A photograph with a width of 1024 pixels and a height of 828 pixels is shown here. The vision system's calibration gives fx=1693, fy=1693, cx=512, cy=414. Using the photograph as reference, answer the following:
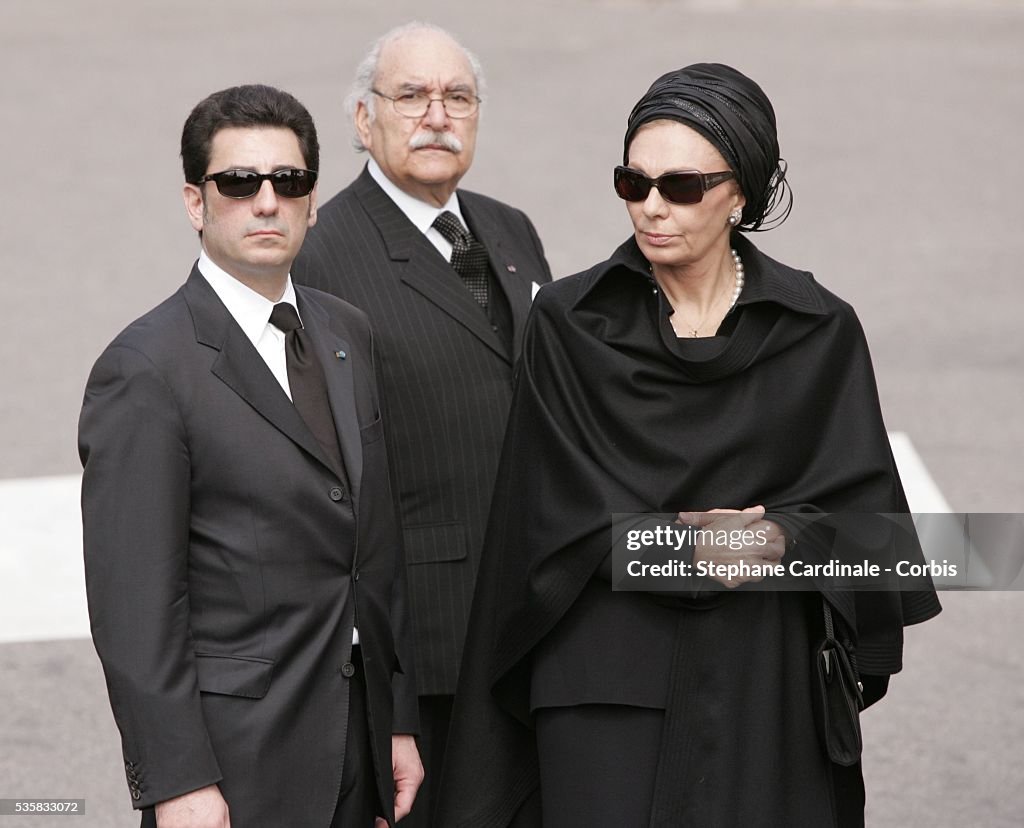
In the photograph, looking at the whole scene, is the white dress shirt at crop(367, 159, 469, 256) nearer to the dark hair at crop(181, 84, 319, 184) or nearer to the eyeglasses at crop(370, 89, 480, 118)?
the eyeglasses at crop(370, 89, 480, 118)

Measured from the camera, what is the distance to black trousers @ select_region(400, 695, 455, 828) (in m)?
3.92

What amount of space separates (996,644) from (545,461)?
3385mm

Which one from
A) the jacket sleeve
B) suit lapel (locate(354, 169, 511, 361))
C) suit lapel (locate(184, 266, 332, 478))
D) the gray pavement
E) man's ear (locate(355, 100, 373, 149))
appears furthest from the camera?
the gray pavement

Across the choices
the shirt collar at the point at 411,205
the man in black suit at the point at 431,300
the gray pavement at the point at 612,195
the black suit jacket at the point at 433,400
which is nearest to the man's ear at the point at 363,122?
the man in black suit at the point at 431,300

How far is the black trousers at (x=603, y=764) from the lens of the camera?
312 cm

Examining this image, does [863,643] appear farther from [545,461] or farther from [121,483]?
[121,483]

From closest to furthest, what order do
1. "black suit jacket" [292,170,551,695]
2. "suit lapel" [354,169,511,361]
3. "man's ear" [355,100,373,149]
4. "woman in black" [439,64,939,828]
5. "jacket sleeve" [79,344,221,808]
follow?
"jacket sleeve" [79,344,221,808] → "woman in black" [439,64,939,828] → "black suit jacket" [292,170,551,695] → "suit lapel" [354,169,511,361] → "man's ear" [355,100,373,149]

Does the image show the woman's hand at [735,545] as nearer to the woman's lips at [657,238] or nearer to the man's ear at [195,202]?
the woman's lips at [657,238]

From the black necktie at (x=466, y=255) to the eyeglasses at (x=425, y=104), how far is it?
25 centimetres

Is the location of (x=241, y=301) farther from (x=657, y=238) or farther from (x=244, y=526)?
(x=657, y=238)

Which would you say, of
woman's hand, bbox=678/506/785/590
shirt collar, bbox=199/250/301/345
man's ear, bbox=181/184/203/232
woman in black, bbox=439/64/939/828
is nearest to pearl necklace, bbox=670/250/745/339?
woman in black, bbox=439/64/939/828

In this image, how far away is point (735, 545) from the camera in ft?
10.0

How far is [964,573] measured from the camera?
3.63 m

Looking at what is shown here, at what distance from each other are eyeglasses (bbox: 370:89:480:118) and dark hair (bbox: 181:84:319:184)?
→ 3.54ft
